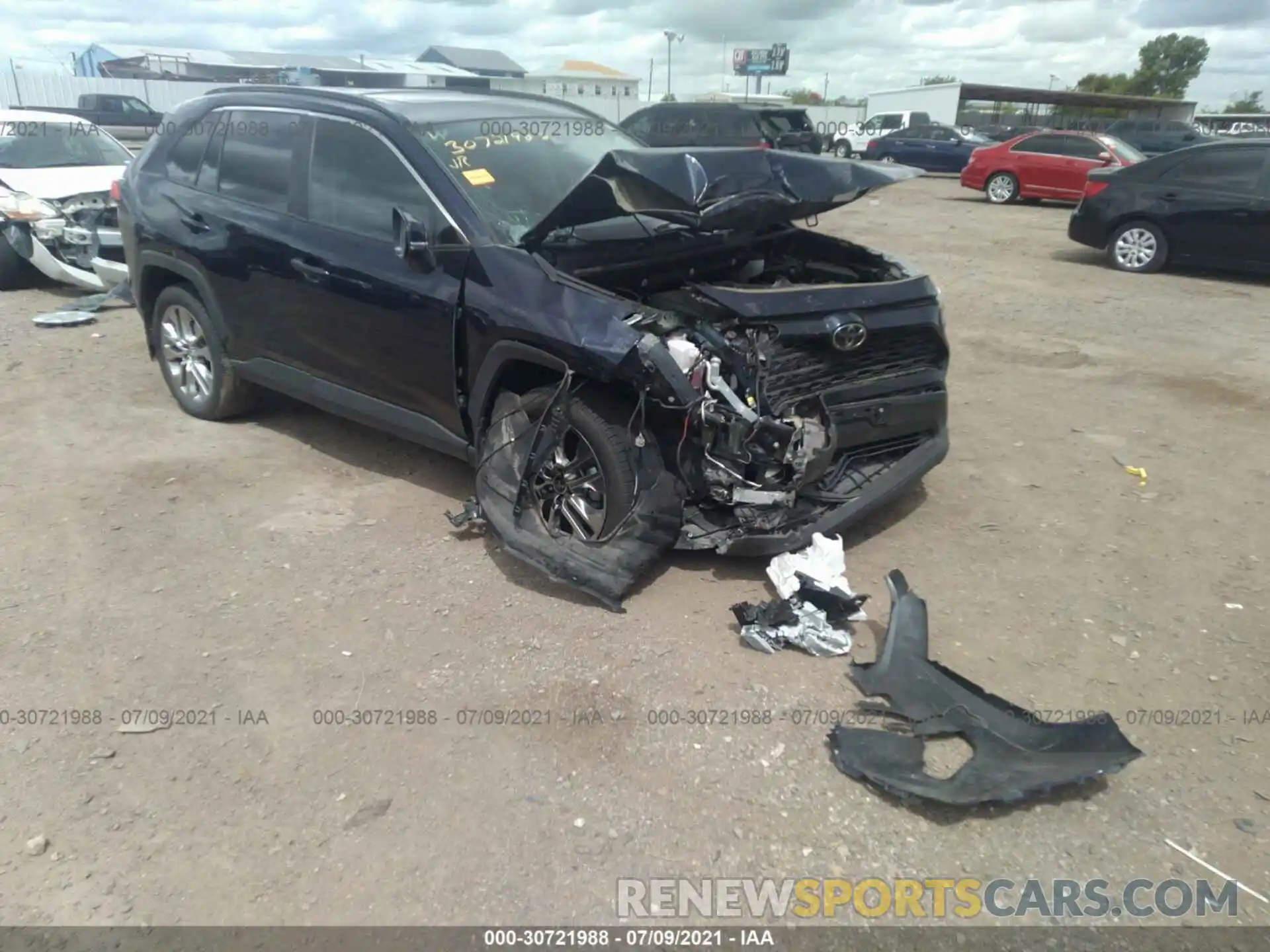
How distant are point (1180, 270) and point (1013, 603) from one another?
9.54 m

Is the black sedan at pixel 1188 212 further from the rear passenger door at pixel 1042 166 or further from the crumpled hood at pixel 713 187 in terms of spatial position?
A: the crumpled hood at pixel 713 187

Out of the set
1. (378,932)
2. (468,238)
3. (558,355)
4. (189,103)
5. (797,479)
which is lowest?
(378,932)

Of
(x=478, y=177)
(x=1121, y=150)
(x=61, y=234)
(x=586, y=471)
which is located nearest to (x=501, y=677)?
(x=586, y=471)

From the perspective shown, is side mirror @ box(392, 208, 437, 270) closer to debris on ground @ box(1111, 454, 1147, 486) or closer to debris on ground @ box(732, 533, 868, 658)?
debris on ground @ box(732, 533, 868, 658)

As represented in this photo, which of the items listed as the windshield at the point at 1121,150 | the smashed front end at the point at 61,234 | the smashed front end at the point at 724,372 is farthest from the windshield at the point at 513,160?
the windshield at the point at 1121,150

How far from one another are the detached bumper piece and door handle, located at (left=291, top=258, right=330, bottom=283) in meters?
3.12

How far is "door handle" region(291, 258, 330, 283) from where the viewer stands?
4.54 m

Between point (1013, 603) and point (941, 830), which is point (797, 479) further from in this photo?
point (941, 830)

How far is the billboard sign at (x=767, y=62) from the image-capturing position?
227 feet

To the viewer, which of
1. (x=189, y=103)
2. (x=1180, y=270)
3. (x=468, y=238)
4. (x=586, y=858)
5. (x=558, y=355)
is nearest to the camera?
(x=586, y=858)

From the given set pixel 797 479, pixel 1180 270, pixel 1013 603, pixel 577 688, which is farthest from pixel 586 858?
pixel 1180 270

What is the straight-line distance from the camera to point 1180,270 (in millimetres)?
11344

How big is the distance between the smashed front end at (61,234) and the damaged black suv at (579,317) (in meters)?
4.53

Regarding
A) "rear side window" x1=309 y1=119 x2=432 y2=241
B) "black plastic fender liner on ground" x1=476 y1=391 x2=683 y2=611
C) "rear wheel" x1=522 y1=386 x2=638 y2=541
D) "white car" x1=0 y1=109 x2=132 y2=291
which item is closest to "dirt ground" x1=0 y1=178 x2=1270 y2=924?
"black plastic fender liner on ground" x1=476 y1=391 x2=683 y2=611
